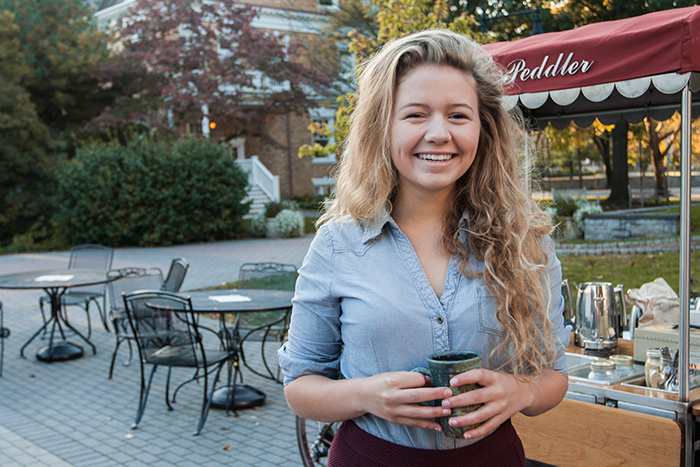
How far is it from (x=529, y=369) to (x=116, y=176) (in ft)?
59.2

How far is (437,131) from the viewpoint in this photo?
1548mm

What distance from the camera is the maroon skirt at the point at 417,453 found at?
5.12ft

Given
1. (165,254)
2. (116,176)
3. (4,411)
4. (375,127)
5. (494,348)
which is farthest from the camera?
(116,176)

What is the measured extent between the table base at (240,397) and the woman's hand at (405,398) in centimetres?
461

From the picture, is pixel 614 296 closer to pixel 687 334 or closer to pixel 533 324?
pixel 687 334

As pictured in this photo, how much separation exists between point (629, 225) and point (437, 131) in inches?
551

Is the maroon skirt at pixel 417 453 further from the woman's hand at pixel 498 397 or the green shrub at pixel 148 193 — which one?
the green shrub at pixel 148 193

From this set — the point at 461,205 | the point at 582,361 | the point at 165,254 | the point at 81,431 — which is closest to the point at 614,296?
the point at 582,361

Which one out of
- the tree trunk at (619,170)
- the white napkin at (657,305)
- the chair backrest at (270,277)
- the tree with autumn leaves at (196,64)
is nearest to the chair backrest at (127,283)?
the chair backrest at (270,277)

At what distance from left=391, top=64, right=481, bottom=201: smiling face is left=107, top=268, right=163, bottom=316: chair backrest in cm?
614

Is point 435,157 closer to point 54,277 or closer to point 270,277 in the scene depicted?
point 270,277

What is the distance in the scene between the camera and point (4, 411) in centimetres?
602

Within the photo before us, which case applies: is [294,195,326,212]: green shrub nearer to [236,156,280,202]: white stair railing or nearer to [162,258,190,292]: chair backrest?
[236,156,280,202]: white stair railing

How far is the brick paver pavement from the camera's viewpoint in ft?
16.2
